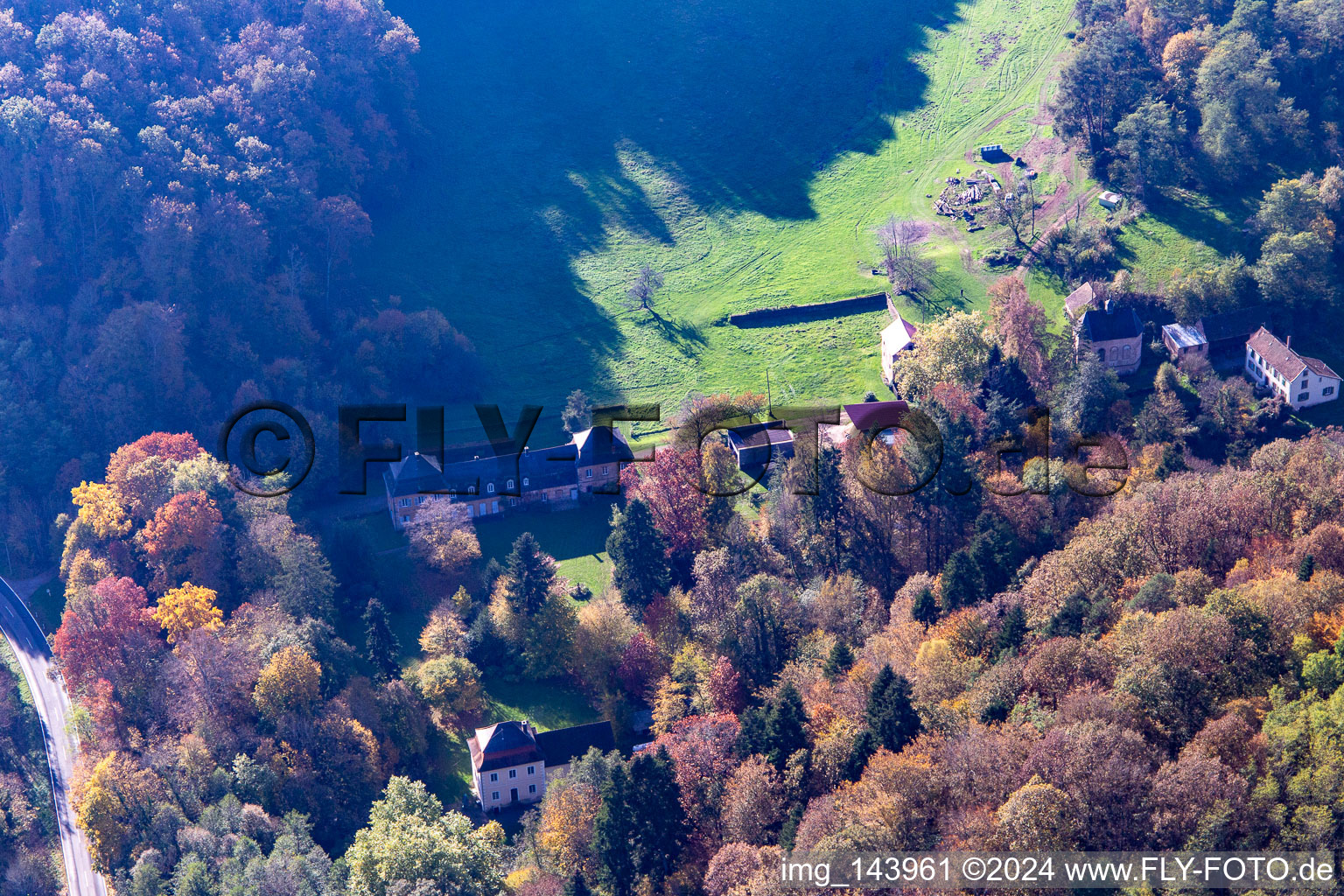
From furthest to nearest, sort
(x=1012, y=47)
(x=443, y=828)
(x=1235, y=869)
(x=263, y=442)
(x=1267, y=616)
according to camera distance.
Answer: (x=1012, y=47) → (x=263, y=442) → (x=443, y=828) → (x=1267, y=616) → (x=1235, y=869)

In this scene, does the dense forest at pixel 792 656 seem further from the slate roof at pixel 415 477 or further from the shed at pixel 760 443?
the slate roof at pixel 415 477

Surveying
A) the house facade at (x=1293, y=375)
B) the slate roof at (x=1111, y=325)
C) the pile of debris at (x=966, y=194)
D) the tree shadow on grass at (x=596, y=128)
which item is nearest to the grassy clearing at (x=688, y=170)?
the tree shadow on grass at (x=596, y=128)

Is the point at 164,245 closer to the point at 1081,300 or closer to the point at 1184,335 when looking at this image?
the point at 1081,300

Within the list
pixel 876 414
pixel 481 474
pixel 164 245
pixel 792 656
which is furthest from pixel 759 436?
pixel 164 245

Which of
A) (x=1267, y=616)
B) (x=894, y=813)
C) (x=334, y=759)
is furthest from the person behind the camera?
(x=334, y=759)

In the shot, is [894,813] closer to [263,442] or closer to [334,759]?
[334,759]

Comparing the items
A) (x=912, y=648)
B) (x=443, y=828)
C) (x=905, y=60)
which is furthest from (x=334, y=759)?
(x=905, y=60)
